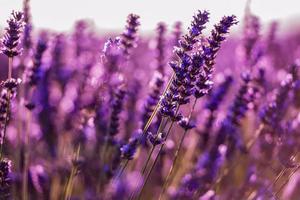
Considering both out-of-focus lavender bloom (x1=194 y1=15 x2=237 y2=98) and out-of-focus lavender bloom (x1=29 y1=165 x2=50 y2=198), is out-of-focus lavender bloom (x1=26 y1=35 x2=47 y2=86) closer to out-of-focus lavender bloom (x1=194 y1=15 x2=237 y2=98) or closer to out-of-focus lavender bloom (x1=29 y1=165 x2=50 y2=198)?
out-of-focus lavender bloom (x1=29 y1=165 x2=50 y2=198)

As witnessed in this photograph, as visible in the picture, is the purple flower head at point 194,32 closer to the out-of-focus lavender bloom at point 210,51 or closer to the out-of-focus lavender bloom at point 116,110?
the out-of-focus lavender bloom at point 210,51

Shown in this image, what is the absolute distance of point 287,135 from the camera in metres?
3.44

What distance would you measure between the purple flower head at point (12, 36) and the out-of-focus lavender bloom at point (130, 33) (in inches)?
31.9

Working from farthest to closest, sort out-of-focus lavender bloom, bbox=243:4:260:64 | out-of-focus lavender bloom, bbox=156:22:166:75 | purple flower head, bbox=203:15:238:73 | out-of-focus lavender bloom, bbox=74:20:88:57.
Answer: out-of-focus lavender bloom, bbox=74:20:88:57 < out-of-focus lavender bloom, bbox=243:4:260:64 < out-of-focus lavender bloom, bbox=156:22:166:75 < purple flower head, bbox=203:15:238:73

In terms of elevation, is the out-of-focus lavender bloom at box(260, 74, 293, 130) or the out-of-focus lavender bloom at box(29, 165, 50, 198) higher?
the out-of-focus lavender bloom at box(29, 165, 50, 198)

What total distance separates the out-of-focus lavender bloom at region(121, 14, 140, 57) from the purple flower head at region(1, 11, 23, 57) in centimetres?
81

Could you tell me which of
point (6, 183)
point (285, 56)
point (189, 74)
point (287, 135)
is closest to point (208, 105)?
point (287, 135)

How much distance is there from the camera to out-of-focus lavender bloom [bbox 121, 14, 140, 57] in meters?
3.22

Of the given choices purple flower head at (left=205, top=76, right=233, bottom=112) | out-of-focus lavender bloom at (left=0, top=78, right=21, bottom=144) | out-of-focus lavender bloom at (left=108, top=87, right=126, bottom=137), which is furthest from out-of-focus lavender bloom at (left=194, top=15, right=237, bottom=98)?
purple flower head at (left=205, top=76, right=233, bottom=112)

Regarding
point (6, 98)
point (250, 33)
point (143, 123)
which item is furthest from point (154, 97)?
point (250, 33)

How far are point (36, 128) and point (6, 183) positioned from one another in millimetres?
2096

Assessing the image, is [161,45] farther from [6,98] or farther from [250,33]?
[6,98]

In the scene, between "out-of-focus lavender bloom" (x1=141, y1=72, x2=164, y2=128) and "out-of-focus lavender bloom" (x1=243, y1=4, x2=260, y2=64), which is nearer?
"out-of-focus lavender bloom" (x1=141, y1=72, x2=164, y2=128)

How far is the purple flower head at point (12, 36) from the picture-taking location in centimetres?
254
